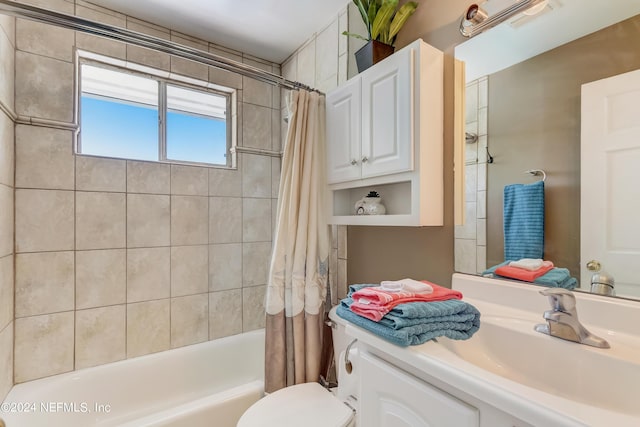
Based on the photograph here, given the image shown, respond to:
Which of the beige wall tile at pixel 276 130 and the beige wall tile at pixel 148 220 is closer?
the beige wall tile at pixel 148 220

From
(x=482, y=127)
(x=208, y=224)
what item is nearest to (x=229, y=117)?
(x=208, y=224)

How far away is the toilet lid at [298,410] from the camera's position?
47.7 inches

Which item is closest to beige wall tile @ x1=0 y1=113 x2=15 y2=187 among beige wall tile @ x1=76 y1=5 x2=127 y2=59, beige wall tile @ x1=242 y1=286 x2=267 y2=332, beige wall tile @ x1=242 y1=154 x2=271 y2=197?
beige wall tile @ x1=76 y1=5 x2=127 y2=59

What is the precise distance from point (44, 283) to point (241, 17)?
1903 mm

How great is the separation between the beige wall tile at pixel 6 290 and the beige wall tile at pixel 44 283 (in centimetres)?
5

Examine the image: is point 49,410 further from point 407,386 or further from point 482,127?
point 482,127

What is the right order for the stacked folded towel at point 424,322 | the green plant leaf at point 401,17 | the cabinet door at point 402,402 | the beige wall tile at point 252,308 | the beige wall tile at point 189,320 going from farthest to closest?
the beige wall tile at point 252,308, the beige wall tile at point 189,320, the green plant leaf at point 401,17, the stacked folded towel at point 424,322, the cabinet door at point 402,402

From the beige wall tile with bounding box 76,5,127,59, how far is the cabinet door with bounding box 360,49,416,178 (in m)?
1.55

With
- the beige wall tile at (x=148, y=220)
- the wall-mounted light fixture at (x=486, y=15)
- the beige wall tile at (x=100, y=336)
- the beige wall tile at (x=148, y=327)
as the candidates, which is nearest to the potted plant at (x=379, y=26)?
the wall-mounted light fixture at (x=486, y=15)

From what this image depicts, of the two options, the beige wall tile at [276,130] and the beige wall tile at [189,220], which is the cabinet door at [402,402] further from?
the beige wall tile at [276,130]

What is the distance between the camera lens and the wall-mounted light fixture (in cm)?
100

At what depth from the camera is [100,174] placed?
179 centimetres

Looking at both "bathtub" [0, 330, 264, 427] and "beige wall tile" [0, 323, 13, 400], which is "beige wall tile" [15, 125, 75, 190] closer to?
"beige wall tile" [0, 323, 13, 400]

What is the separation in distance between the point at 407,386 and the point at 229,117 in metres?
2.18
